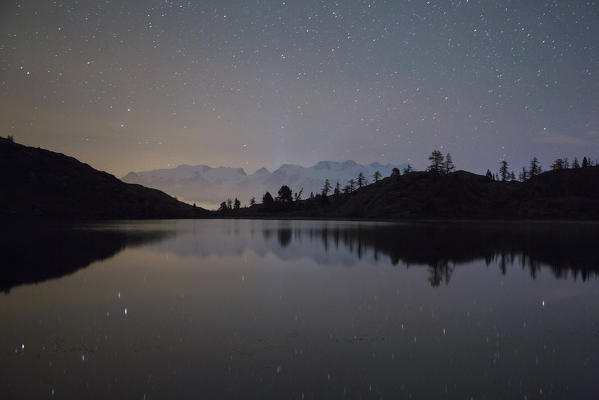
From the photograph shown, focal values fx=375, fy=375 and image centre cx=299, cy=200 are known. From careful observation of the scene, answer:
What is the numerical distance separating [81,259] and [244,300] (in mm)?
23702

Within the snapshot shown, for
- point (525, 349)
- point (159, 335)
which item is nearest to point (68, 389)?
point (159, 335)

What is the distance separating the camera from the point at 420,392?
1048cm

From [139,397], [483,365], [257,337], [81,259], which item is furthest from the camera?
[81,259]

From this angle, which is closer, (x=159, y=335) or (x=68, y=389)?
(x=68, y=389)

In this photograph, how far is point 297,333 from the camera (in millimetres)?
15422

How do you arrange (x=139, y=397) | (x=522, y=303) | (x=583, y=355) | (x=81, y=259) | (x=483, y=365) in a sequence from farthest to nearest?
(x=81, y=259)
(x=522, y=303)
(x=583, y=355)
(x=483, y=365)
(x=139, y=397)

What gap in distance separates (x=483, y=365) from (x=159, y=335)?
12004 mm

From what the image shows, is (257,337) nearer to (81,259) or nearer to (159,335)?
(159,335)

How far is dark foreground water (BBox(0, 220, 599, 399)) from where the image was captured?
426 inches

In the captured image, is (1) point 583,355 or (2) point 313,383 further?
(1) point 583,355

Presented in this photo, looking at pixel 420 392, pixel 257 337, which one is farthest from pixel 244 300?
pixel 420 392

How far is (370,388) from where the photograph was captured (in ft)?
35.1

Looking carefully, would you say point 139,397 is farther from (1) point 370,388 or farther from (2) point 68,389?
(1) point 370,388

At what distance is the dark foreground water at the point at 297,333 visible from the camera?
1081 cm
